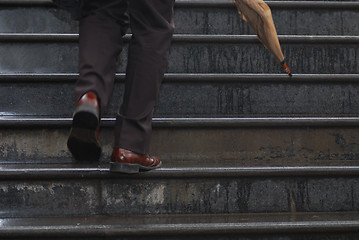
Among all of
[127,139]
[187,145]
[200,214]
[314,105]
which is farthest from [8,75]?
[314,105]

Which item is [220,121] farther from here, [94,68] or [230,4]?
[230,4]

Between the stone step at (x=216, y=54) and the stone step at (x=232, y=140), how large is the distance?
0.39 meters

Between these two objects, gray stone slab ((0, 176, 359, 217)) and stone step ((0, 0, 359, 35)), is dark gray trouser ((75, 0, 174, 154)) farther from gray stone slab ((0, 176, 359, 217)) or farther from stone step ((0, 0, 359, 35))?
stone step ((0, 0, 359, 35))

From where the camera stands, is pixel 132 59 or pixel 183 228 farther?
pixel 132 59

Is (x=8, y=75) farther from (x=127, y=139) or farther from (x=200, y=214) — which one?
(x=200, y=214)

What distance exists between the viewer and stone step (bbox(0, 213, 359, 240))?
56.8 inches

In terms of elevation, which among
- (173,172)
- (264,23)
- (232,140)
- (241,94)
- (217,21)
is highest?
(217,21)

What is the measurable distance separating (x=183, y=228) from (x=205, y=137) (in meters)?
0.47

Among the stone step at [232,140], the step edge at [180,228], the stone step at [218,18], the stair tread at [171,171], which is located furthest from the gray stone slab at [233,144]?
the stone step at [218,18]

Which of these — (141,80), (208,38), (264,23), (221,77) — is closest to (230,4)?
(208,38)

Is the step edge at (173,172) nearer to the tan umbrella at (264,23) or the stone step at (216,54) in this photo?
the tan umbrella at (264,23)

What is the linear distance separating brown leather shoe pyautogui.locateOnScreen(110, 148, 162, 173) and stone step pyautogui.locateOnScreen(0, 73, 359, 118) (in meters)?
0.38

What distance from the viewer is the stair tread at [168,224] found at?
144 centimetres

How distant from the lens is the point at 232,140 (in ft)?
5.99
